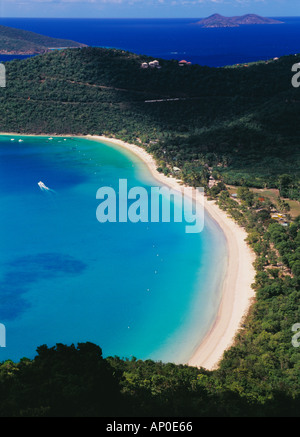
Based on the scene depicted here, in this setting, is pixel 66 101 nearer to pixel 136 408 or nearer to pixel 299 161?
pixel 299 161

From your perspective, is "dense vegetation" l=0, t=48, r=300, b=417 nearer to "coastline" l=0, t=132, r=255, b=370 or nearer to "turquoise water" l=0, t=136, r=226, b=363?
"coastline" l=0, t=132, r=255, b=370

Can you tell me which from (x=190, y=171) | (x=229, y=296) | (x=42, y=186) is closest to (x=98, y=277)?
(x=229, y=296)

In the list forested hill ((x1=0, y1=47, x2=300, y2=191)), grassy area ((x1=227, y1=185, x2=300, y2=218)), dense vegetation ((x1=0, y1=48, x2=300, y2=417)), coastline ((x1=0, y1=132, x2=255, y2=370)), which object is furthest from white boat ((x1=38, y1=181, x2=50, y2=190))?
grassy area ((x1=227, y1=185, x2=300, y2=218))

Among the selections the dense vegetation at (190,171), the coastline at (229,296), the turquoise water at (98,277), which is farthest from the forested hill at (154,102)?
the coastline at (229,296)

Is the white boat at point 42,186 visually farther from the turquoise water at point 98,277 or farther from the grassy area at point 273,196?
the grassy area at point 273,196
